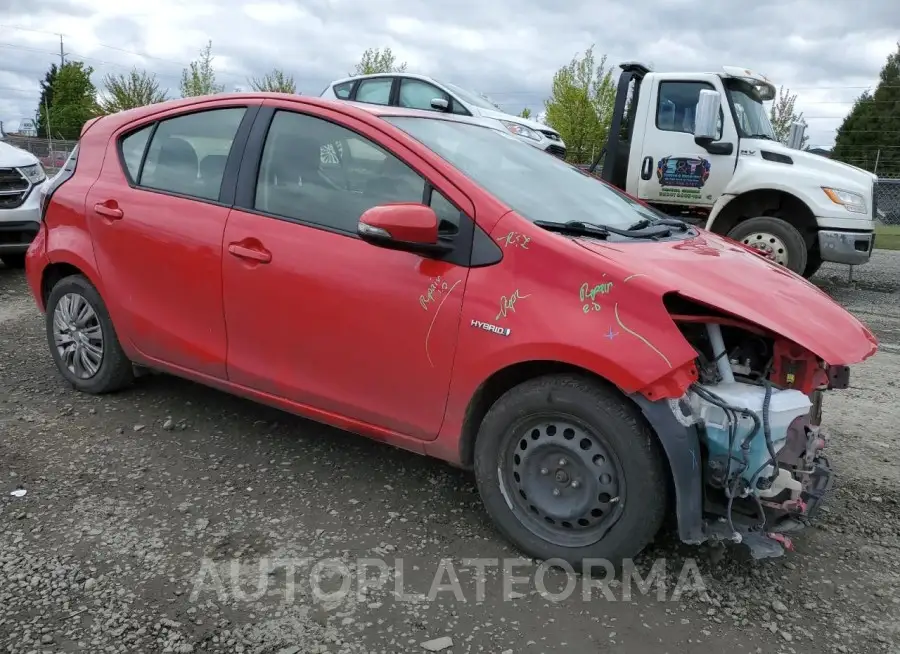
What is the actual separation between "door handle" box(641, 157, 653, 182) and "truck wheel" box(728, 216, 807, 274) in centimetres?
112

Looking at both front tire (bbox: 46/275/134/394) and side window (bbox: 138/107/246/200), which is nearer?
side window (bbox: 138/107/246/200)

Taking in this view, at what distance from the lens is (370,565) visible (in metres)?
2.76

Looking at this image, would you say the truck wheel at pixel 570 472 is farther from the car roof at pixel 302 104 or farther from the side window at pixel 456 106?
the side window at pixel 456 106

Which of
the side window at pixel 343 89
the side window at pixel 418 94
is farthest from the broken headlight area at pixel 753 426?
the side window at pixel 343 89

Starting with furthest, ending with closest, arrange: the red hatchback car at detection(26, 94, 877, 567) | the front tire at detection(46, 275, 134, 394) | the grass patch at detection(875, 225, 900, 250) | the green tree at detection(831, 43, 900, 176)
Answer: the green tree at detection(831, 43, 900, 176), the grass patch at detection(875, 225, 900, 250), the front tire at detection(46, 275, 134, 394), the red hatchback car at detection(26, 94, 877, 567)

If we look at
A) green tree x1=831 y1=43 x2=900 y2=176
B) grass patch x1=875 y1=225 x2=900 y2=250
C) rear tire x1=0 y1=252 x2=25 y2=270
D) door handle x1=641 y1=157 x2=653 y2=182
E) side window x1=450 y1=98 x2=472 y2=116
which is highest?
green tree x1=831 y1=43 x2=900 y2=176

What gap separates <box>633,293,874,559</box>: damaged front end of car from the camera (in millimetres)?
2451

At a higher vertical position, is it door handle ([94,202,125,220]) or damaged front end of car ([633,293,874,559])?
door handle ([94,202,125,220])

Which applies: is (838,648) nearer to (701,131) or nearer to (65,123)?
(701,131)

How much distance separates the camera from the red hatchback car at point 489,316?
250cm

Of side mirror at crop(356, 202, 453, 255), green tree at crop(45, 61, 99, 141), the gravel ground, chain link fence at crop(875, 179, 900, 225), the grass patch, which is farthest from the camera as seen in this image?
green tree at crop(45, 61, 99, 141)

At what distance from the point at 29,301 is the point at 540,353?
602 centimetres

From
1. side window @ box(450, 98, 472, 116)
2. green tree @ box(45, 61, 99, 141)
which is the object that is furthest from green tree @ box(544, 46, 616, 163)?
green tree @ box(45, 61, 99, 141)

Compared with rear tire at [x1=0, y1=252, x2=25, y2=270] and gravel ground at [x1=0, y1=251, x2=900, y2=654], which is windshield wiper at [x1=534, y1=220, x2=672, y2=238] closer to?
gravel ground at [x1=0, y1=251, x2=900, y2=654]
